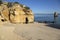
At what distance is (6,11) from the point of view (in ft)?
117

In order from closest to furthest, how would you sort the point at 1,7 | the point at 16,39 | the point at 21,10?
the point at 16,39 < the point at 1,7 < the point at 21,10

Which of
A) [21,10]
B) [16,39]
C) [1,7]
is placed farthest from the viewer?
[21,10]

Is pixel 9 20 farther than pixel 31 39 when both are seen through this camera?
Yes

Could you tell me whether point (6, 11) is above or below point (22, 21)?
above

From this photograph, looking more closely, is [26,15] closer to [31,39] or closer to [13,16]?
[13,16]

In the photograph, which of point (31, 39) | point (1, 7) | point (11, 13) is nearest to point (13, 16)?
point (11, 13)

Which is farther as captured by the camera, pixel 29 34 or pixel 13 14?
pixel 13 14

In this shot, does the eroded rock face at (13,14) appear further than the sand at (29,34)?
Yes

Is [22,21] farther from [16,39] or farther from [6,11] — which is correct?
[16,39]

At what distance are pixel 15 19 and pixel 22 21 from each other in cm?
197

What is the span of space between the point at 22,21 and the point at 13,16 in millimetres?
2639

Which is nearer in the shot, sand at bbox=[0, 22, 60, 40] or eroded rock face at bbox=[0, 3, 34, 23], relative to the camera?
sand at bbox=[0, 22, 60, 40]

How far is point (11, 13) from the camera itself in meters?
35.7

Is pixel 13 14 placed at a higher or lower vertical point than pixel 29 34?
higher
